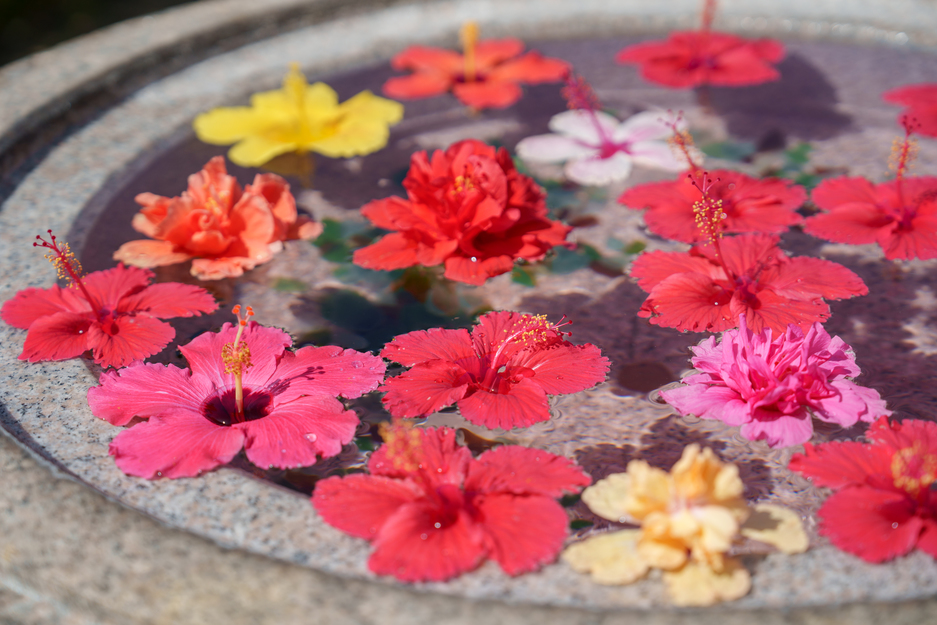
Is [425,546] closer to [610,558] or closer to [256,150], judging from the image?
[610,558]

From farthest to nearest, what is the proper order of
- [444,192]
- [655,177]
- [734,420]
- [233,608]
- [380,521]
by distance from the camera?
[655,177] < [444,192] < [734,420] < [380,521] < [233,608]

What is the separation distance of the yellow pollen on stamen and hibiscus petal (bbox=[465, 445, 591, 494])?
0.44 meters

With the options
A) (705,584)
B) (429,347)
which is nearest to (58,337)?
(429,347)

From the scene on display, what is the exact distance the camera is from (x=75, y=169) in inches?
94.3

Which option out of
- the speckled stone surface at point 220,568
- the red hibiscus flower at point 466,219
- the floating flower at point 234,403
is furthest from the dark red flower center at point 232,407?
the red hibiscus flower at point 466,219

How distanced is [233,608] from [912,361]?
4.20ft

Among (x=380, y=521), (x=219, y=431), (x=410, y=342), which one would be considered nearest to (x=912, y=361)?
(x=410, y=342)

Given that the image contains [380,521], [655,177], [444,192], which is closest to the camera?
[380,521]

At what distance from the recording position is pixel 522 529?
1.36m

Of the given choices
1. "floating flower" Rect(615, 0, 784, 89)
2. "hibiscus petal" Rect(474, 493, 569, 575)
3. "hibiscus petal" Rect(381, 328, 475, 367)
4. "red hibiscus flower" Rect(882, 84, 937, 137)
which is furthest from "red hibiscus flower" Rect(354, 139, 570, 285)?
"red hibiscus flower" Rect(882, 84, 937, 137)

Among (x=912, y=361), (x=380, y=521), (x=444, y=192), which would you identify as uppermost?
(x=444, y=192)

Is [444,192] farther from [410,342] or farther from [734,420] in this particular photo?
[734,420]

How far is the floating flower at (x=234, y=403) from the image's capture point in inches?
59.0

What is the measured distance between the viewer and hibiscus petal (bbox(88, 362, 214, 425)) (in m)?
1.58
